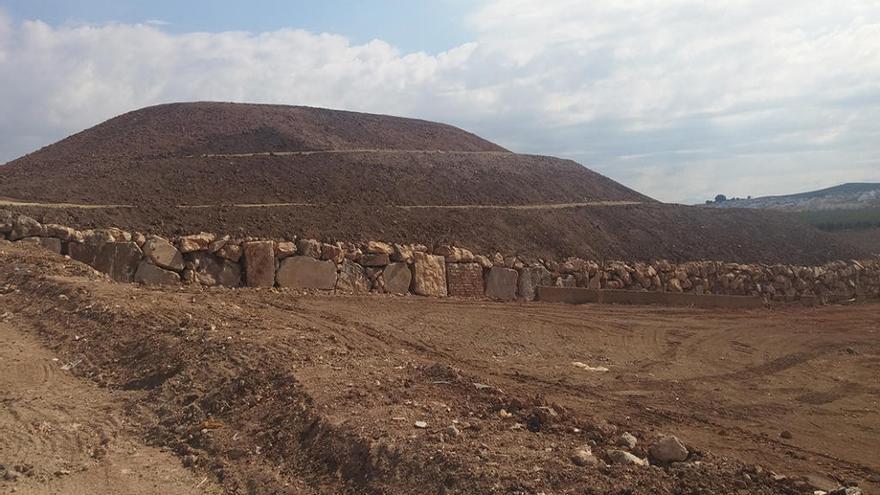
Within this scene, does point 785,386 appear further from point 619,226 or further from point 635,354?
point 619,226

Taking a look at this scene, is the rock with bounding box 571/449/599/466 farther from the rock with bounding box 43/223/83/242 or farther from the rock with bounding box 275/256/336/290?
the rock with bounding box 43/223/83/242

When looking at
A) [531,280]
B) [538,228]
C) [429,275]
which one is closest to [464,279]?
[429,275]

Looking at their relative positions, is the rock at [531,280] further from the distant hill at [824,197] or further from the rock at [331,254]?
the distant hill at [824,197]

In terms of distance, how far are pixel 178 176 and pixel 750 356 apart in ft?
60.8

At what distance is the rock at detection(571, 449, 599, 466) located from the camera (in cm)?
486

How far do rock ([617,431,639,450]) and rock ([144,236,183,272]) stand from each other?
10829 millimetres

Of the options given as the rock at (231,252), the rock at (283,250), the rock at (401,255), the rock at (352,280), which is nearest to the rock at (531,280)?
the rock at (401,255)

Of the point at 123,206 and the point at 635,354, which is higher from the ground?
the point at 123,206

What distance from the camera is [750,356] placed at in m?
12.7

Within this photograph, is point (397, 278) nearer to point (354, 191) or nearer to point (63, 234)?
point (63, 234)

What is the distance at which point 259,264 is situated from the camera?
1461cm

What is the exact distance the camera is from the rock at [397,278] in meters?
15.9

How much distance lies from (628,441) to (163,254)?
435 inches

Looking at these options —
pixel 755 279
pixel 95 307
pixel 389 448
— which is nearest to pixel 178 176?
pixel 95 307
